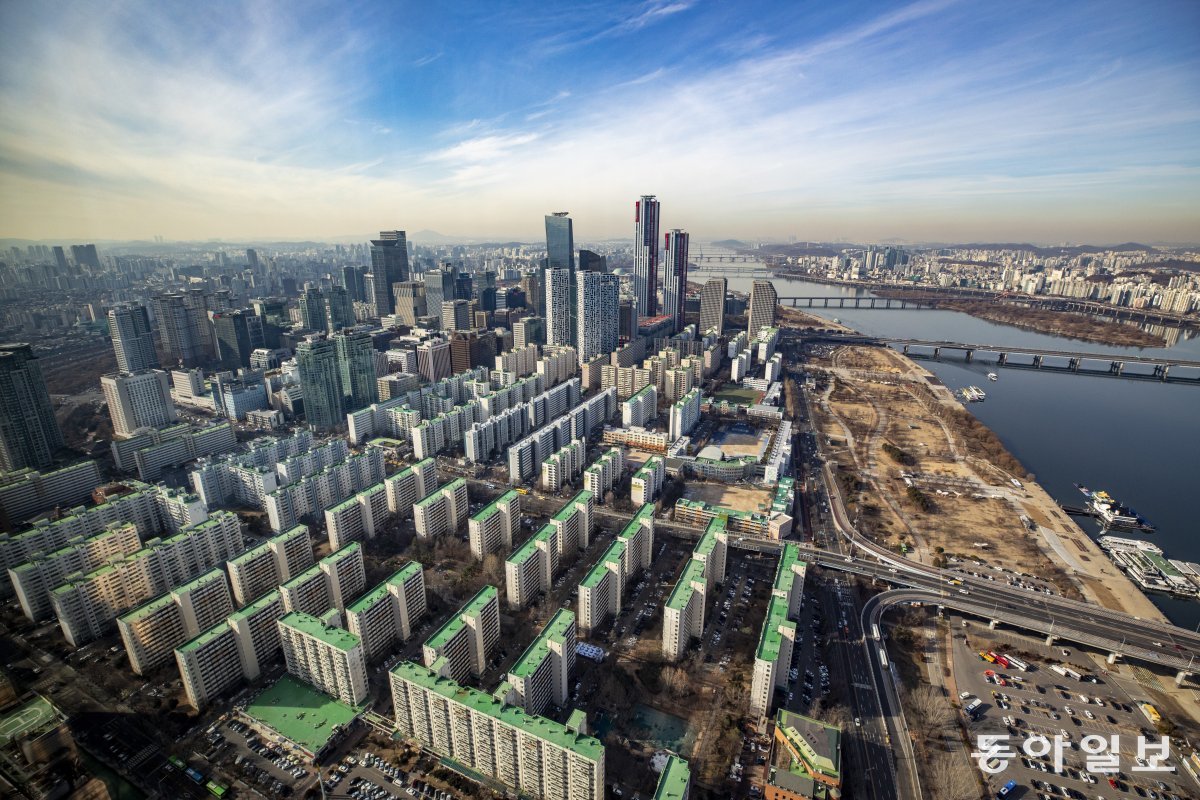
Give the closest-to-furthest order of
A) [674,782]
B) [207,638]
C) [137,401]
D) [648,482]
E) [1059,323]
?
1. [674,782]
2. [207,638]
3. [648,482]
4. [137,401]
5. [1059,323]

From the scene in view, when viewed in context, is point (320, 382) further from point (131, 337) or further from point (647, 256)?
point (647, 256)

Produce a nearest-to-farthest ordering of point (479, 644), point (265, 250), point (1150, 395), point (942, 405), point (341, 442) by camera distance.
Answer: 1. point (479, 644)
2. point (341, 442)
3. point (942, 405)
4. point (1150, 395)
5. point (265, 250)

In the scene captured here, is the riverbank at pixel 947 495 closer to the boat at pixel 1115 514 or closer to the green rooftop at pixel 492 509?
the boat at pixel 1115 514

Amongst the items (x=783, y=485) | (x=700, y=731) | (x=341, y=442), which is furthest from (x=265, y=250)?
(x=700, y=731)

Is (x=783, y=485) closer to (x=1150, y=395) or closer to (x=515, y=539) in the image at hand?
(x=515, y=539)

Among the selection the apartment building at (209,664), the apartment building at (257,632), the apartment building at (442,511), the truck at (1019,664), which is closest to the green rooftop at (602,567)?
the apartment building at (442,511)

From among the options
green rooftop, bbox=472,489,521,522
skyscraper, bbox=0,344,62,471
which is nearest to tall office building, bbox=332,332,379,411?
skyscraper, bbox=0,344,62,471

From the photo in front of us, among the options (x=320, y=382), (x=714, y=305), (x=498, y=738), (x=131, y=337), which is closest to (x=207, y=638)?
(x=498, y=738)
